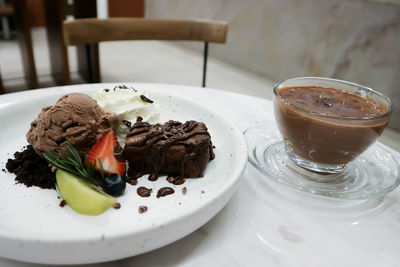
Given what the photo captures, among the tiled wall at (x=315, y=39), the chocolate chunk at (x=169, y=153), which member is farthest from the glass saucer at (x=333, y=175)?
the tiled wall at (x=315, y=39)

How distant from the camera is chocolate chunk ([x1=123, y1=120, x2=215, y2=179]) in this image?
0.88 meters

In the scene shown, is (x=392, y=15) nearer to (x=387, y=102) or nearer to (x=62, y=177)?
(x=387, y=102)

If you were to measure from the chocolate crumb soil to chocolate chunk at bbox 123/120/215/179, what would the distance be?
7.9 inches

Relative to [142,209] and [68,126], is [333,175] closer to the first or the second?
[142,209]

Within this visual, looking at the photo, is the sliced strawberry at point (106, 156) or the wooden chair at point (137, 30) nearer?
the sliced strawberry at point (106, 156)

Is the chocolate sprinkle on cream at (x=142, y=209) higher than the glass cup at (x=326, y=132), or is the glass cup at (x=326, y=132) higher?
the glass cup at (x=326, y=132)

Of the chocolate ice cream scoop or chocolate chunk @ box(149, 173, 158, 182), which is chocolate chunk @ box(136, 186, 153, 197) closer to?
chocolate chunk @ box(149, 173, 158, 182)

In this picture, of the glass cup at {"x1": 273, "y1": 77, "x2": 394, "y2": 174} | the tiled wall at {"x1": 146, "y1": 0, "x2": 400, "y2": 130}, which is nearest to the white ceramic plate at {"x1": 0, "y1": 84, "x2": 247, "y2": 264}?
the glass cup at {"x1": 273, "y1": 77, "x2": 394, "y2": 174}

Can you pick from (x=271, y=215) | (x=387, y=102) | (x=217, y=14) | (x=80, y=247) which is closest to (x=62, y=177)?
(x=80, y=247)

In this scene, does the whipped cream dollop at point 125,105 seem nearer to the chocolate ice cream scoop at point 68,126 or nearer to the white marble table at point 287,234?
the chocolate ice cream scoop at point 68,126

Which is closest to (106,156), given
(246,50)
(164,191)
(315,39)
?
(164,191)

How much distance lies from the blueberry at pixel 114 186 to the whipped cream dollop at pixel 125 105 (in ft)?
0.99

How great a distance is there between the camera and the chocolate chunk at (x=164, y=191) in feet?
2.64

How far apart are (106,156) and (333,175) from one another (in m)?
0.62
